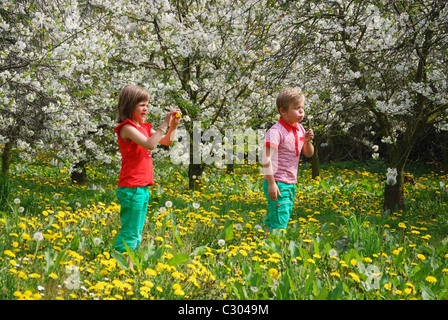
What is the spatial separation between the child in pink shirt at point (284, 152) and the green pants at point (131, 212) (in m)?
1.03

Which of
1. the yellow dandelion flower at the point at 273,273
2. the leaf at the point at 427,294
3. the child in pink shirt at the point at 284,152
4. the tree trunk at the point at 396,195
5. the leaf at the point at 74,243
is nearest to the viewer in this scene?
the leaf at the point at 427,294

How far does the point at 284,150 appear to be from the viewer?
11.1 feet

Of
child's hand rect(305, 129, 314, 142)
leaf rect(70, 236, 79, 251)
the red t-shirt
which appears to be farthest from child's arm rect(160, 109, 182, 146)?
child's hand rect(305, 129, 314, 142)

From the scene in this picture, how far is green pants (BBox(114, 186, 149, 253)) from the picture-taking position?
9.44 ft

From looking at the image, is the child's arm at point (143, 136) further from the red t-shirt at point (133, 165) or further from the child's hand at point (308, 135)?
the child's hand at point (308, 135)

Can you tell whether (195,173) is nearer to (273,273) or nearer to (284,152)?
(284,152)

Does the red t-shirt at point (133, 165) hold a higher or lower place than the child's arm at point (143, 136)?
lower

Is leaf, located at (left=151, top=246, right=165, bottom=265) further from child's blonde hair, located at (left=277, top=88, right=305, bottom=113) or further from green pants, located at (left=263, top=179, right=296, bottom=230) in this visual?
child's blonde hair, located at (left=277, top=88, right=305, bottom=113)

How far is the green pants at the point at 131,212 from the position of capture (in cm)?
288

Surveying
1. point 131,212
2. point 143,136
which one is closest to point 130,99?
point 143,136

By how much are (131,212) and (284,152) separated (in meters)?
1.38

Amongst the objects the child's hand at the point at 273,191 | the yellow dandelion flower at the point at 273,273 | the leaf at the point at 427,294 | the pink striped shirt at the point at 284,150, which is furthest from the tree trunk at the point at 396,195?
the yellow dandelion flower at the point at 273,273

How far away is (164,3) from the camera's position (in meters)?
5.77

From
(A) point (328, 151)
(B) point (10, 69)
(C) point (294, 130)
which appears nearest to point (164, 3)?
(B) point (10, 69)
